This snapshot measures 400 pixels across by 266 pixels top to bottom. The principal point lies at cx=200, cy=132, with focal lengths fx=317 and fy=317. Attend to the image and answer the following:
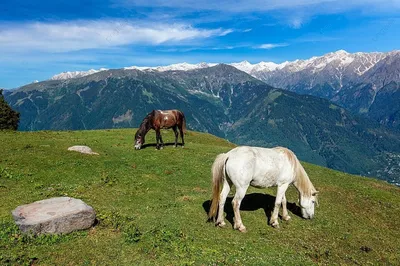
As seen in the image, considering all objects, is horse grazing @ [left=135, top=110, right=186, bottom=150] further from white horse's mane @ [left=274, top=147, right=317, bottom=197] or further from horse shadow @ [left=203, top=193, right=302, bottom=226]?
white horse's mane @ [left=274, top=147, right=317, bottom=197]

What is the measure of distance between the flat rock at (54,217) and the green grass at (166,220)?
0.48m

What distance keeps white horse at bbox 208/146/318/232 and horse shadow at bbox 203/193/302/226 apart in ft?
6.75

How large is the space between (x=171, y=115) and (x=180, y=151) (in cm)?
484

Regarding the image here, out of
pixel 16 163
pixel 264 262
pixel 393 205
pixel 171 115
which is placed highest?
pixel 171 115

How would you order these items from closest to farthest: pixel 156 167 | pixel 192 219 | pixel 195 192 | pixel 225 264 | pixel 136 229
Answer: pixel 225 264
pixel 136 229
pixel 192 219
pixel 195 192
pixel 156 167

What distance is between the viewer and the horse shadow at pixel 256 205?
73.6ft

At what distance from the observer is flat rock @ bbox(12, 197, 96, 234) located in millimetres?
15898

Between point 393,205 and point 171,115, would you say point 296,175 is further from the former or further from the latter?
point 171,115

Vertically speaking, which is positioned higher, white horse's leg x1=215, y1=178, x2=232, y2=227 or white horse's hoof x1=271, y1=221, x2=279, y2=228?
white horse's leg x1=215, y1=178, x2=232, y2=227

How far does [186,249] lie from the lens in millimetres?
15906

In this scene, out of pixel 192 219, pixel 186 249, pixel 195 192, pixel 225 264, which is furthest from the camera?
pixel 195 192

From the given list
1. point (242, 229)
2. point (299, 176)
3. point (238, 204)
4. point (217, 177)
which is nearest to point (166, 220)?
point (217, 177)

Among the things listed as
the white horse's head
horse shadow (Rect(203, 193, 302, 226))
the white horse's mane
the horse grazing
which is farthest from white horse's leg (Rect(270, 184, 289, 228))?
the horse grazing

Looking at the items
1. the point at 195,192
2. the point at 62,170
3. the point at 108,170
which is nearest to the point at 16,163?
the point at 62,170
